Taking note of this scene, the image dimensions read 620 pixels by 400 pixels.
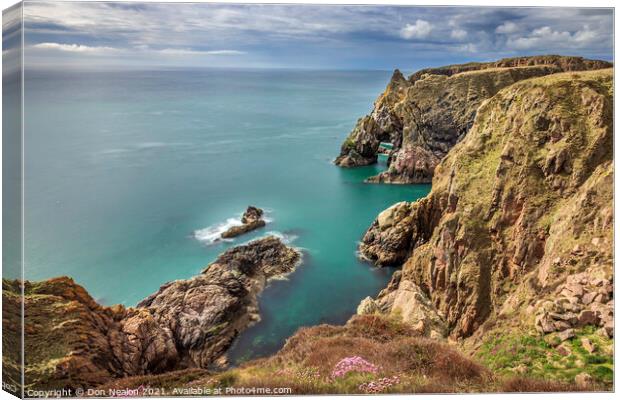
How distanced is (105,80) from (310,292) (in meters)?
10.9

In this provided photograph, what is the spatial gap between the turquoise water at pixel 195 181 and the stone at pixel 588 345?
8.61 m

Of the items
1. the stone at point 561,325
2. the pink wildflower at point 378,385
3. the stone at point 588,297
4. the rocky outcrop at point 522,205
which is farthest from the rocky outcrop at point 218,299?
the stone at point 588,297

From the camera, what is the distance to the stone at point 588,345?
37.8 feet

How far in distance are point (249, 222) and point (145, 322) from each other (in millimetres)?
5331

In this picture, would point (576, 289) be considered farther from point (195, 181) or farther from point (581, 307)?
point (195, 181)

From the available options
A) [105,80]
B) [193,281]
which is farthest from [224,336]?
[105,80]

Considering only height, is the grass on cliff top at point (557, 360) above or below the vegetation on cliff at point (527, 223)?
below

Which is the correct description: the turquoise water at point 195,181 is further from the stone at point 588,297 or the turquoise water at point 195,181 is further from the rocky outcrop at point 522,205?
the stone at point 588,297

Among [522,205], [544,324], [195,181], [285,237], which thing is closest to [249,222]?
[285,237]

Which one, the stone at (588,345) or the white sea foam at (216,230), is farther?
the white sea foam at (216,230)

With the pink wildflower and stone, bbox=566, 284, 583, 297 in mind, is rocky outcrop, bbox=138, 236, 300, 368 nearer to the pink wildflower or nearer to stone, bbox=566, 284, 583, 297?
the pink wildflower

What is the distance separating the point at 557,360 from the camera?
38.0ft

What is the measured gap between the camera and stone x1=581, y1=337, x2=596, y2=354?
454 inches

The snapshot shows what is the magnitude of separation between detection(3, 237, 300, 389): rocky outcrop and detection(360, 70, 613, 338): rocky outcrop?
21.5 ft
